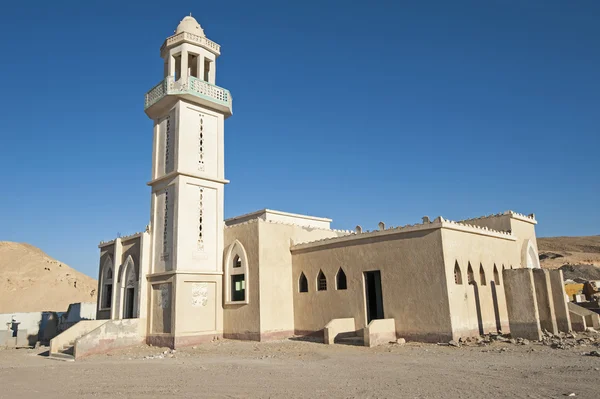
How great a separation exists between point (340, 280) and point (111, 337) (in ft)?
29.4

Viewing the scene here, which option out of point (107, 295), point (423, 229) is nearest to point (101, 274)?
point (107, 295)

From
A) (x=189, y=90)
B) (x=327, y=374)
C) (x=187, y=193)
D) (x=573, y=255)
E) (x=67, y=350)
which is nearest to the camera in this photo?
(x=327, y=374)

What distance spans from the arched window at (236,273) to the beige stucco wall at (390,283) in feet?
7.68

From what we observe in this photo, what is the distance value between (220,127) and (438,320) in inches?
478

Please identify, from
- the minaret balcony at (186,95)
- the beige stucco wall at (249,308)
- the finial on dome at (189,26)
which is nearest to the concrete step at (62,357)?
the beige stucco wall at (249,308)

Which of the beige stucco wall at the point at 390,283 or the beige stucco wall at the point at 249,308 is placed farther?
the beige stucco wall at the point at 249,308

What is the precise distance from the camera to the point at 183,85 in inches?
757

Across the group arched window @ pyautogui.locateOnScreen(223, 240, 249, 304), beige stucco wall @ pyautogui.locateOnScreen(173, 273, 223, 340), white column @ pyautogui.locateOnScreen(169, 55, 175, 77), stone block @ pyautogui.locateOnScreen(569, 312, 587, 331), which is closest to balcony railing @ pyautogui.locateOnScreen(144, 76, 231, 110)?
white column @ pyautogui.locateOnScreen(169, 55, 175, 77)

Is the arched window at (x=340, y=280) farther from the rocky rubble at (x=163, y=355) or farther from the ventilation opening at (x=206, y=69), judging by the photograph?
the ventilation opening at (x=206, y=69)

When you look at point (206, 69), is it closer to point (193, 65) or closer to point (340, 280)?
point (193, 65)

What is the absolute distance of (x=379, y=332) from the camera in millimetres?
15383

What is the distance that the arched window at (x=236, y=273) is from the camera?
62.3 ft

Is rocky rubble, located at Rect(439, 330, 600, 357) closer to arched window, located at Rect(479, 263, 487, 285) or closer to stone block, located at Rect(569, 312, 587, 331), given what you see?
stone block, located at Rect(569, 312, 587, 331)

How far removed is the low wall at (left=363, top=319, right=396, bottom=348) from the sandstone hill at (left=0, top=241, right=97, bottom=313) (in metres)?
42.7
